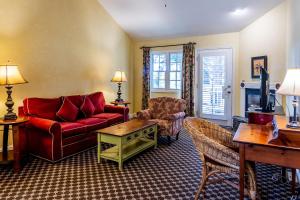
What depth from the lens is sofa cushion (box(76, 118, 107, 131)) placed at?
4.13 m

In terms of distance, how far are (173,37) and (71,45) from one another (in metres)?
2.94

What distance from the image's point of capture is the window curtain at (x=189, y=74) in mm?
6219

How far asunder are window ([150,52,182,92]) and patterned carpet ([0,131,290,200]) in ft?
10.9

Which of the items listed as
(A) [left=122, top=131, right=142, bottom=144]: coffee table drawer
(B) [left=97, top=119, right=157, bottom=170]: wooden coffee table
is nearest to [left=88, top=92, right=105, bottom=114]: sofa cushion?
(B) [left=97, top=119, right=157, bottom=170]: wooden coffee table

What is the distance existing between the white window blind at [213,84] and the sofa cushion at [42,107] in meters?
3.83

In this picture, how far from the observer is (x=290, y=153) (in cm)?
173

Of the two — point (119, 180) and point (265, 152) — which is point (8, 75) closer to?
point (119, 180)

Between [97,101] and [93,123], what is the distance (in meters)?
1.10

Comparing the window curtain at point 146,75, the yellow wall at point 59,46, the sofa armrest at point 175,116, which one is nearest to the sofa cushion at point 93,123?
the yellow wall at point 59,46

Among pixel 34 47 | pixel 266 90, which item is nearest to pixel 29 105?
pixel 34 47

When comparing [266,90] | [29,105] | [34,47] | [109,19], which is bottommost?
[29,105]

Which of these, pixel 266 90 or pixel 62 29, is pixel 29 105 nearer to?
pixel 62 29

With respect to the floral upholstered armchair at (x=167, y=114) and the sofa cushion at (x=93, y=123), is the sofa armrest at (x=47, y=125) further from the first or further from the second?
the floral upholstered armchair at (x=167, y=114)

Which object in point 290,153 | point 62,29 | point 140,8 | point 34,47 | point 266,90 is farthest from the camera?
point 140,8
